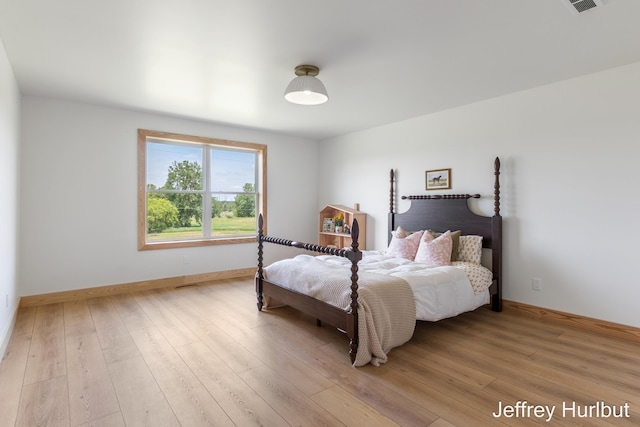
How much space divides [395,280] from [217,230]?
11.2ft

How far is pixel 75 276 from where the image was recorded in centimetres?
411

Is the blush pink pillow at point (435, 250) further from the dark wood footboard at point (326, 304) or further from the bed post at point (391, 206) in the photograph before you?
the dark wood footboard at point (326, 304)

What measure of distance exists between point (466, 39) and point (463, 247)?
7.44 ft

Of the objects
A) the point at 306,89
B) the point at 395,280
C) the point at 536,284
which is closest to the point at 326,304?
the point at 395,280

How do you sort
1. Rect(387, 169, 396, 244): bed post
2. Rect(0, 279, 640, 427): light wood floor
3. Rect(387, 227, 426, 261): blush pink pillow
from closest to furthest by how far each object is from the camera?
Rect(0, 279, 640, 427): light wood floor, Rect(387, 227, 426, 261): blush pink pillow, Rect(387, 169, 396, 244): bed post

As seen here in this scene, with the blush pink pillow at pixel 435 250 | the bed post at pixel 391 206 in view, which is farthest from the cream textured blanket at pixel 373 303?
the bed post at pixel 391 206

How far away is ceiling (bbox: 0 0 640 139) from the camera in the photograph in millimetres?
2162

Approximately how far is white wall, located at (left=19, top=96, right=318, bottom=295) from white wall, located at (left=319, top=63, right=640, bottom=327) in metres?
3.89

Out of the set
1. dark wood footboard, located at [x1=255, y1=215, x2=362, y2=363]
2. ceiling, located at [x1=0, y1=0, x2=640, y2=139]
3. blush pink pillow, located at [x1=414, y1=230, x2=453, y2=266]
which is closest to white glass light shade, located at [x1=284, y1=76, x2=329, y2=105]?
ceiling, located at [x1=0, y1=0, x2=640, y2=139]

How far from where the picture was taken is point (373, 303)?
8.44 ft

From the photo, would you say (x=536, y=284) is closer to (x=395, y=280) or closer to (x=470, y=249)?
(x=470, y=249)

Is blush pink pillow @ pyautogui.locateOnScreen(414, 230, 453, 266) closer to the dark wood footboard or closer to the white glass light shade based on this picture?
→ the dark wood footboard

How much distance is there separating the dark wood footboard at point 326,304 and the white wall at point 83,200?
1.82 metres

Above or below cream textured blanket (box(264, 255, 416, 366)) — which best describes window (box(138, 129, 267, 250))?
above
